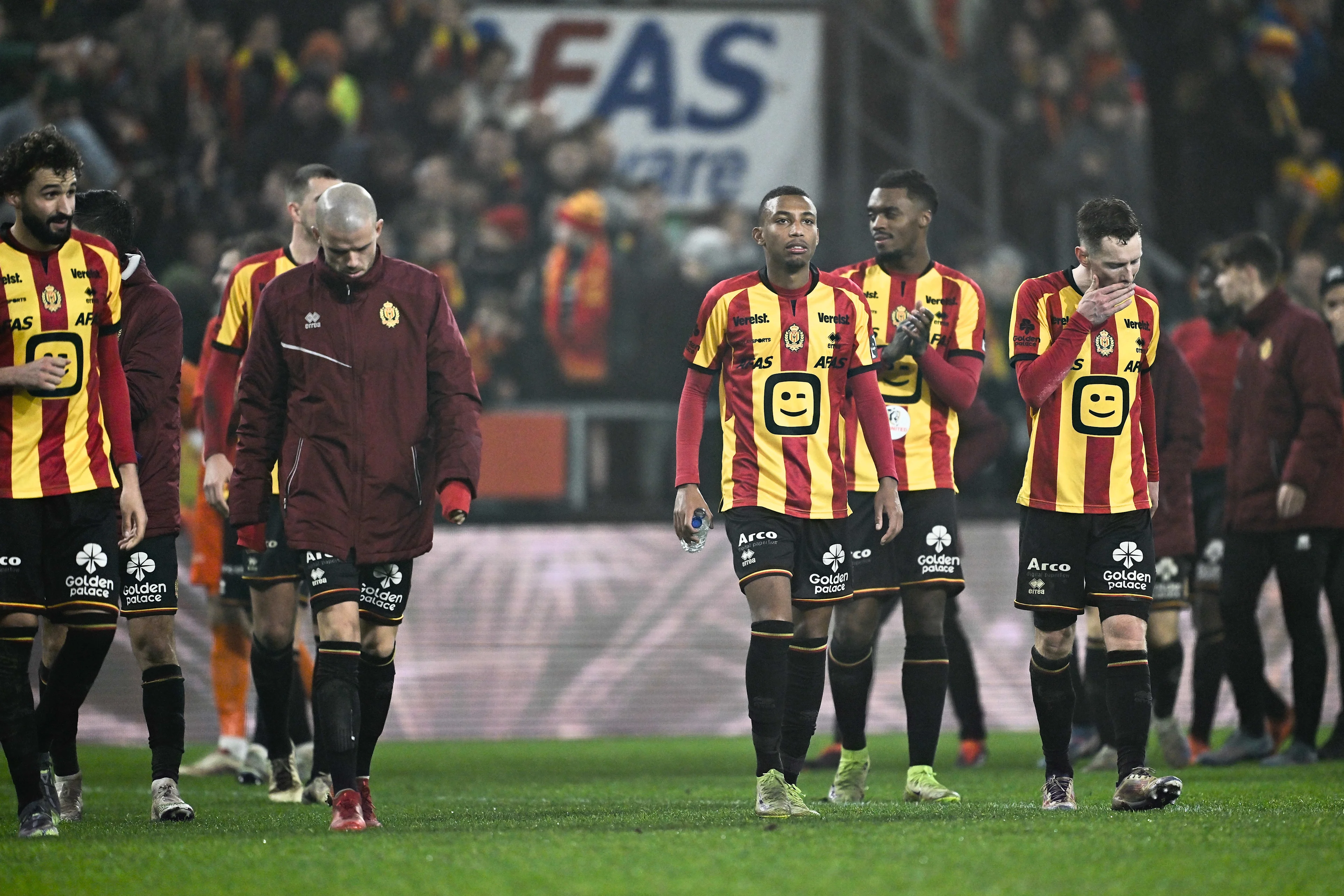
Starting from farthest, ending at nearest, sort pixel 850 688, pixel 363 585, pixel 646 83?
1. pixel 646 83
2. pixel 850 688
3. pixel 363 585

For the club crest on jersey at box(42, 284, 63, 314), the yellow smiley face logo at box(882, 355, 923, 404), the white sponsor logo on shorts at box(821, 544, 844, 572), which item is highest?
the club crest on jersey at box(42, 284, 63, 314)

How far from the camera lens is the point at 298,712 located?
311 inches

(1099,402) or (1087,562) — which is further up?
(1099,402)

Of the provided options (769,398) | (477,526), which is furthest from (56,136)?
(477,526)

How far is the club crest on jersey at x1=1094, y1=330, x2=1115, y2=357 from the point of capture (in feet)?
20.3

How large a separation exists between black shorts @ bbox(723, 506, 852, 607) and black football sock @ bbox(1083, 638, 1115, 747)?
2326 mm

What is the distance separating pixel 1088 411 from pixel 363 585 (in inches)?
103

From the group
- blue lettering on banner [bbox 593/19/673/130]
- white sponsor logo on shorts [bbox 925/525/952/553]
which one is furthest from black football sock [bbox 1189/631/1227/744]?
blue lettering on banner [bbox 593/19/673/130]

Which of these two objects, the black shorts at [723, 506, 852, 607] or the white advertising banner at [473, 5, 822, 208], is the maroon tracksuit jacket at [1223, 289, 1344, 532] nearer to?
the black shorts at [723, 506, 852, 607]

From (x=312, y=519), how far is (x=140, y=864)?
4.14 feet

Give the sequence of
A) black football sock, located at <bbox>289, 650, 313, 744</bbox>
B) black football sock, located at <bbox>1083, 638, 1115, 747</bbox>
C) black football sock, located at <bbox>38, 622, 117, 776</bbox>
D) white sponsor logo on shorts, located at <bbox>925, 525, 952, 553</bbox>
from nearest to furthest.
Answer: black football sock, located at <bbox>38, 622, 117, 776</bbox> → white sponsor logo on shorts, located at <bbox>925, 525, 952, 553</bbox> → black football sock, located at <bbox>289, 650, 313, 744</bbox> → black football sock, located at <bbox>1083, 638, 1115, 747</bbox>

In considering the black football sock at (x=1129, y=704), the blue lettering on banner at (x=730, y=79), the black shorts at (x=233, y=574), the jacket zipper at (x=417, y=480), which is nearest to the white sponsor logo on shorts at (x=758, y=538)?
the jacket zipper at (x=417, y=480)

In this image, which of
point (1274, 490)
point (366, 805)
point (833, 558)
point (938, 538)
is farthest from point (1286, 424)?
point (366, 805)

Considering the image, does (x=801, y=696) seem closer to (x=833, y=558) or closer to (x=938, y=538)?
(x=833, y=558)
